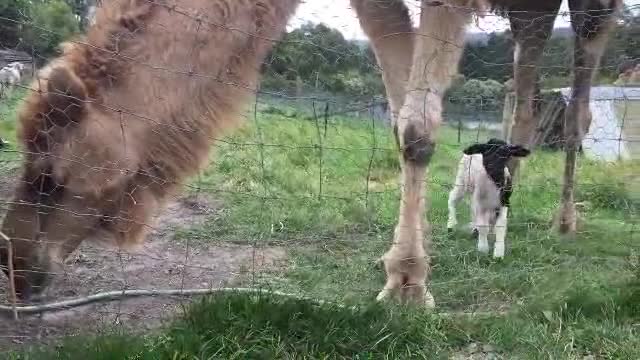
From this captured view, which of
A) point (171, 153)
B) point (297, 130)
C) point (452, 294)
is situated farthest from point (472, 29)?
point (297, 130)

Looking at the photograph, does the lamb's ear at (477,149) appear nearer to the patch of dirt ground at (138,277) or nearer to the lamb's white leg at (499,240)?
the lamb's white leg at (499,240)

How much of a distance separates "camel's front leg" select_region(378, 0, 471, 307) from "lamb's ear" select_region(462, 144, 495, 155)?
3.12 ft

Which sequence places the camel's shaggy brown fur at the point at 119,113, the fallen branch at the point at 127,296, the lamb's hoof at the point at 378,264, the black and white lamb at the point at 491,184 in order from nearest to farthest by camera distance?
the camel's shaggy brown fur at the point at 119,113 → the fallen branch at the point at 127,296 → the lamb's hoof at the point at 378,264 → the black and white lamb at the point at 491,184

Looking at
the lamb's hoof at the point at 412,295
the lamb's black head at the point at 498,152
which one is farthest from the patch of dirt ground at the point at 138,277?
the lamb's black head at the point at 498,152

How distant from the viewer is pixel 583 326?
3432mm

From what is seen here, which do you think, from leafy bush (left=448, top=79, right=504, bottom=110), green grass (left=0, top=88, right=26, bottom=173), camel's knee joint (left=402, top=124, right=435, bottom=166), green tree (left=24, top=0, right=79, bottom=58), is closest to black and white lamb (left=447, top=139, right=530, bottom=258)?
leafy bush (left=448, top=79, right=504, bottom=110)

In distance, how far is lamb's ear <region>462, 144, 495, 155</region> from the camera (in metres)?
4.81

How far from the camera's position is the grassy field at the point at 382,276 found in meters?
3.14

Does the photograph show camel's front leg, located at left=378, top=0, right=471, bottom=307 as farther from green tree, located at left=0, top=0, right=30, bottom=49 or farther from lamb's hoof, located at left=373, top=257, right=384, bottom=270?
green tree, located at left=0, top=0, right=30, bottom=49

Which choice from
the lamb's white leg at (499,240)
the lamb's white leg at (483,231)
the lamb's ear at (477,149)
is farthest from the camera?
the lamb's ear at (477,149)

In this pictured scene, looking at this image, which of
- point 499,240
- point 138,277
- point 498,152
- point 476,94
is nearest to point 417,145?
point 476,94

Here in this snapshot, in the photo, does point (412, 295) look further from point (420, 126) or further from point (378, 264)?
point (420, 126)

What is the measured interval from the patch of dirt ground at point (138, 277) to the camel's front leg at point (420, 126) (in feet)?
2.53

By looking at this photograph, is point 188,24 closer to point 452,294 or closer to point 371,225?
point 452,294
